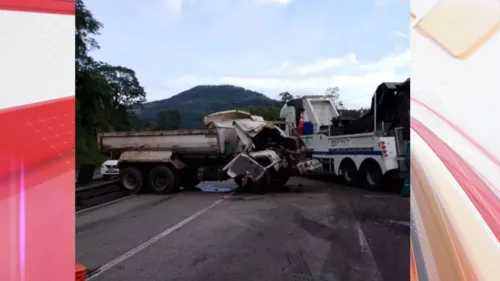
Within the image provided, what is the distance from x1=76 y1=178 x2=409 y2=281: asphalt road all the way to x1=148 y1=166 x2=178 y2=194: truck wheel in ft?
7.34

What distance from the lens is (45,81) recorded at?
149cm

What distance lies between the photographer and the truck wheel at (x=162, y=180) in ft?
47.1

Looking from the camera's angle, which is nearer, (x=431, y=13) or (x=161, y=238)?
(x=431, y=13)

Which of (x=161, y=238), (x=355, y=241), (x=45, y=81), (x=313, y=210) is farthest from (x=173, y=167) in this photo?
(x=45, y=81)

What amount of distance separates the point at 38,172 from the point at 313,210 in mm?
9123

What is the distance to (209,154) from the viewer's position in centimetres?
1433

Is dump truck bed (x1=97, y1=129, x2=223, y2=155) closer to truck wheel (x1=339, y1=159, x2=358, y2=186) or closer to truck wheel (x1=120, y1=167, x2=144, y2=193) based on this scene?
truck wheel (x1=120, y1=167, x2=144, y2=193)

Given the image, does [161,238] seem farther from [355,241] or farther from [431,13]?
[431,13]

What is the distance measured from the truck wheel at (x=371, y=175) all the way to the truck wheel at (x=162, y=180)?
6318 mm

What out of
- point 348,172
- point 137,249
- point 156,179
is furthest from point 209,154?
point 137,249

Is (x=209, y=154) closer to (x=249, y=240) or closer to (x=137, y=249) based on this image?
(x=249, y=240)

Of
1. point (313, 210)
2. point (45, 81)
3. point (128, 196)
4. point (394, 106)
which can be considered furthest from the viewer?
point (128, 196)

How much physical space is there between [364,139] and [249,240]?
7.84m

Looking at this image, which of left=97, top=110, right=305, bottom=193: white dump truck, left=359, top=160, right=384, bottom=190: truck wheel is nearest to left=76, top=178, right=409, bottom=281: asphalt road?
left=359, top=160, right=384, bottom=190: truck wheel
